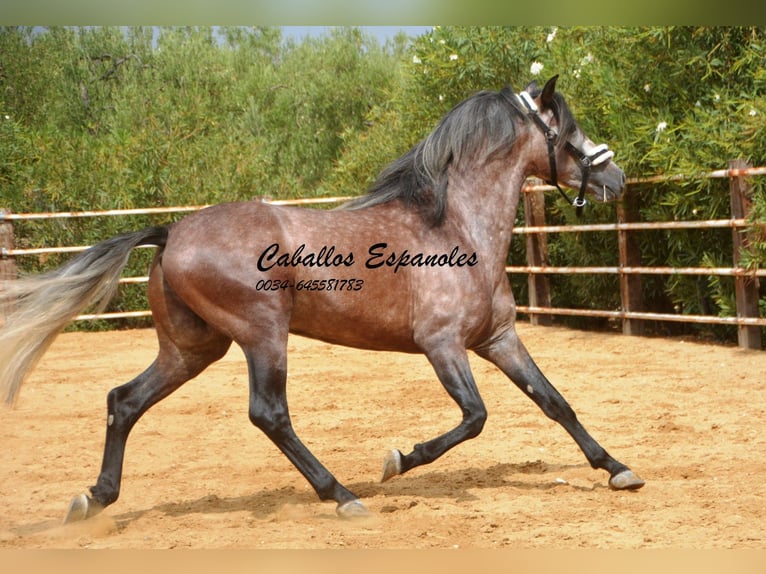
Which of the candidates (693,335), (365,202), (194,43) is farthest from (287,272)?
(194,43)

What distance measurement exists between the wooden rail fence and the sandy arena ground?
0.45 metres

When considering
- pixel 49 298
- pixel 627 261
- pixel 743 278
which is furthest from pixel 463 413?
pixel 627 261

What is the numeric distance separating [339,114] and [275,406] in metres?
15.8

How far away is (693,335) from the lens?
9109 millimetres

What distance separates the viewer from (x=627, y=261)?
29.9 feet

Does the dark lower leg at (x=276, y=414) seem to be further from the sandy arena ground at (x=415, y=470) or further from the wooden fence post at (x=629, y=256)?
the wooden fence post at (x=629, y=256)

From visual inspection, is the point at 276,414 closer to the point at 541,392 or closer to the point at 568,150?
the point at 541,392

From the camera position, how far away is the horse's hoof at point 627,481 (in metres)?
4.04

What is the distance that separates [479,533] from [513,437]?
1.87 m

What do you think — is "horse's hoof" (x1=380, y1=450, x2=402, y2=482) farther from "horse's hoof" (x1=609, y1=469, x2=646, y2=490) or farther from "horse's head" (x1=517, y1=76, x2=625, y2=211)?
"horse's head" (x1=517, y1=76, x2=625, y2=211)

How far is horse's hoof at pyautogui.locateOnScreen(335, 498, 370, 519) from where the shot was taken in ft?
12.2

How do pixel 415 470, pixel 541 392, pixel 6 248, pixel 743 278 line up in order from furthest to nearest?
1. pixel 6 248
2. pixel 743 278
3. pixel 415 470
4. pixel 541 392

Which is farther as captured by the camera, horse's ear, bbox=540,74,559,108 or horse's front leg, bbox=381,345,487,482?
horse's ear, bbox=540,74,559,108

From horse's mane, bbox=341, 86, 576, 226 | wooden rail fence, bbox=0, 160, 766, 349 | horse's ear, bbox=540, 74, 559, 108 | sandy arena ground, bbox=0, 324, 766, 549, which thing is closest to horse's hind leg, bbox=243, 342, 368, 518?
sandy arena ground, bbox=0, 324, 766, 549
